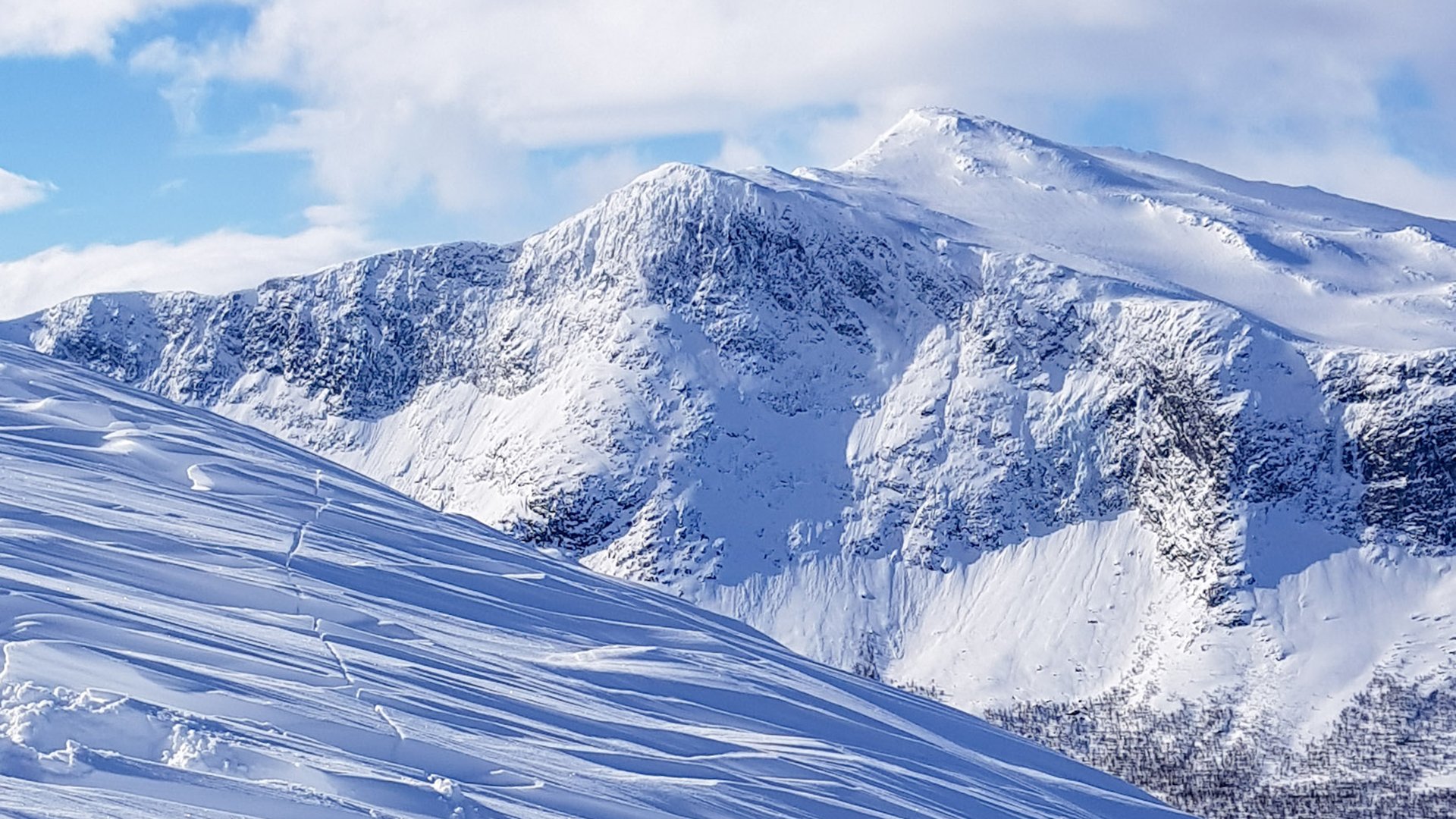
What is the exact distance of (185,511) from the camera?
29.8m

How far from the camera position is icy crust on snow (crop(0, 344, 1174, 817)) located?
1762cm

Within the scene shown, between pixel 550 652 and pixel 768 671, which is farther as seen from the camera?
pixel 768 671

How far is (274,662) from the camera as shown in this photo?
859 inches

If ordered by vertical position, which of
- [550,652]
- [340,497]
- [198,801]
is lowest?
[198,801]

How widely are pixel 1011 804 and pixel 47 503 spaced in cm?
1767

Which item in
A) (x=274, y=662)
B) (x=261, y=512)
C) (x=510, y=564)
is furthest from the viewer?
(x=510, y=564)

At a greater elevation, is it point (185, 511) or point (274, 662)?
point (185, 511)

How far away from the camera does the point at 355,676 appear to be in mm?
22344

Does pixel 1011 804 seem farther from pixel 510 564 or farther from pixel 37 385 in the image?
pixel 37 385

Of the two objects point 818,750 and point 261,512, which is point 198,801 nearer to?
point 818,750

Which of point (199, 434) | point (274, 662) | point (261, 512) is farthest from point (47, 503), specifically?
point (199, 434)

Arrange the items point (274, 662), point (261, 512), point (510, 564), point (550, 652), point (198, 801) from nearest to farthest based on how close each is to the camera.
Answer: point (198, 801) → point (274, 662) → point (550, 652) → point (261, 512) → point (510, 564)

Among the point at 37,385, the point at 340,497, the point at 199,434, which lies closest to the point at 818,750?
the point at 340,497

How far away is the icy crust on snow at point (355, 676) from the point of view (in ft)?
57.8
